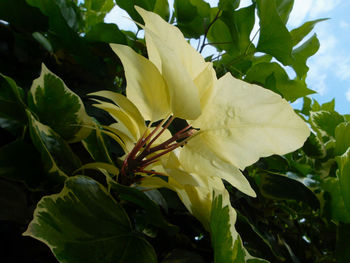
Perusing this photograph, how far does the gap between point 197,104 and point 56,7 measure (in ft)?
1.20

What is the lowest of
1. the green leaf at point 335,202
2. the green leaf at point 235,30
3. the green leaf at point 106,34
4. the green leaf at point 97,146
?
the green leaf at point 335,202

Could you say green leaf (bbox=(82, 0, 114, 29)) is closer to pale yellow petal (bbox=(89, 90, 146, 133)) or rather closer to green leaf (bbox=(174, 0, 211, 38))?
green leaf (bbox=(174, 0, 211, 38))

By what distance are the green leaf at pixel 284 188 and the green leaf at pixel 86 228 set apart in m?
0.28

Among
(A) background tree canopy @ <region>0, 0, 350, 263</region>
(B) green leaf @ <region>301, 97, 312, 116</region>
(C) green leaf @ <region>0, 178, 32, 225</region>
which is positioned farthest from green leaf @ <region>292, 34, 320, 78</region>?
(C) green leaf @ <region>0, 178, 32, 225</region>

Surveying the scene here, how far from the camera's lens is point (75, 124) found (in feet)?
1.20

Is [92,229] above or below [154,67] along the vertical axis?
below

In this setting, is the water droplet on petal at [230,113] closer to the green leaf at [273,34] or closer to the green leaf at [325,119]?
the green leaf at [273,34]

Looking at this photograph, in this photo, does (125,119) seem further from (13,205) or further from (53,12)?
(53,12)

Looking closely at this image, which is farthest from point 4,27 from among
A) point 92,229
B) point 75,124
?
point 92,229

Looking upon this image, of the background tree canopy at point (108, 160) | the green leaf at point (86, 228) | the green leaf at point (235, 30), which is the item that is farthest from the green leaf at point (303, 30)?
the green leaf at point (86, 228)

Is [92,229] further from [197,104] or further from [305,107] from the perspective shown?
[305,107]

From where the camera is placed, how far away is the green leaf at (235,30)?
55cm

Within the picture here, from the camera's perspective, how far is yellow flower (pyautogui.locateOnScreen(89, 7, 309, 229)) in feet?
0.86

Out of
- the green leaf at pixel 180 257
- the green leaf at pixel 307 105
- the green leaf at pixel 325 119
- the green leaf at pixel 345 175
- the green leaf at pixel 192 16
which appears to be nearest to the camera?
the green leaf at pixel 180 257
